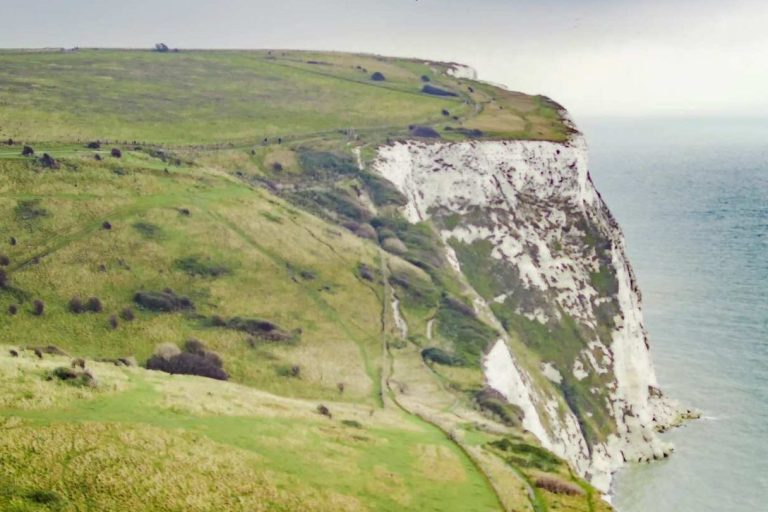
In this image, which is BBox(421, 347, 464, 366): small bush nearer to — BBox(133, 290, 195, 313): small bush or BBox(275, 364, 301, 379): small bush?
BBox(275, 364, 301, 379): small bush

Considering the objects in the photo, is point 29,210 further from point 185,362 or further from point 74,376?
point 74,376

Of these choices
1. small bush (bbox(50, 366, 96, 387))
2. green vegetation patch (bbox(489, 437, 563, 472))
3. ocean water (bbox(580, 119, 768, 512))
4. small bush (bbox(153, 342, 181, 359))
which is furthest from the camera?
ocean water (bbox(580, 119, 768, 512))

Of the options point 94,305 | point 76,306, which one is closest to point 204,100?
point 94,305

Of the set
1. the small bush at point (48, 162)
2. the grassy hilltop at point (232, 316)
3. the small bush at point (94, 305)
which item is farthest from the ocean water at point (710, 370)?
the small bush at point (48, 162)

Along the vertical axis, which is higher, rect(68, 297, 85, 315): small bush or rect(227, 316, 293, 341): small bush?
rect(68, 297, 85, 315): small bush

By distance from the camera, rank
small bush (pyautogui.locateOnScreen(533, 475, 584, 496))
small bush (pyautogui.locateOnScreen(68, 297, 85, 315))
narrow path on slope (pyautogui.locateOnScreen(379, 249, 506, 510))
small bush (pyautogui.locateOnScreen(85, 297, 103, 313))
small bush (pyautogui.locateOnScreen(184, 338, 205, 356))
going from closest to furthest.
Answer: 1. narrow path on slope (pyautogui.locateOnScreen(379, 249, 506, 510))
2. small bush (pyautogui.locateOnScreen(533, 475, 584, 496))
3. small bush (pyautogui.locateOnScreen(184, 338, 205, 356))
4. small bush (pyautogui.locateOnScreen(68, 297, 85, 315))
5. small bush (pyautogui.locateOnScreen(85, 297, 103, 313))

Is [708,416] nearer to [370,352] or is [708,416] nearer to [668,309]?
[668,309]

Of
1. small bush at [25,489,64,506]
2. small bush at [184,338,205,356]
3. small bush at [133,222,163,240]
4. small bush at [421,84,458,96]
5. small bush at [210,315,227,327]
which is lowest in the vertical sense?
small bush at [184,338,205,356]

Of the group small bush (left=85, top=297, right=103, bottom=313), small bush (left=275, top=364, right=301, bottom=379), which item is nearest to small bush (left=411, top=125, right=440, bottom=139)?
small bush (left=275, top=364, right=301, bottom=379)

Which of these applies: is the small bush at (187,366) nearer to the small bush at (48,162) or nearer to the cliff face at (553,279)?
the cliff face at (553,279)
